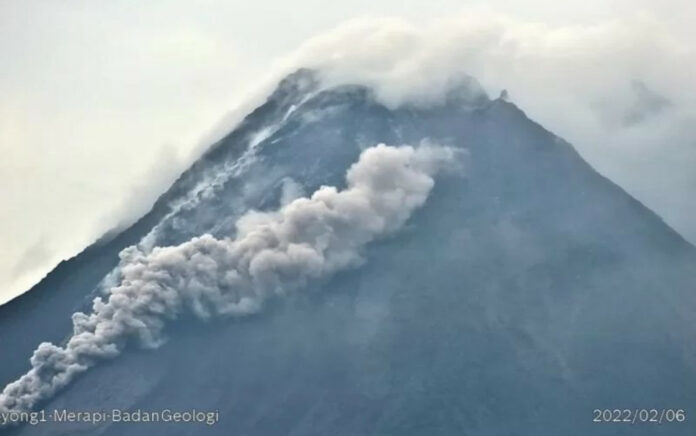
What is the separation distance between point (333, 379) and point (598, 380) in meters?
18.4

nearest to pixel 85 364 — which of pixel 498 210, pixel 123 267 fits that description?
pixel 123 267

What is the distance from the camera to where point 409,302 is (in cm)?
9238

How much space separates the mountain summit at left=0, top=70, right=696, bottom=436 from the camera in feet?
276

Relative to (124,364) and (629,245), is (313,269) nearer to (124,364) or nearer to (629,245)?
(124,364)

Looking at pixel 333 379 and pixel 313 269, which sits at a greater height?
pixel 313 269

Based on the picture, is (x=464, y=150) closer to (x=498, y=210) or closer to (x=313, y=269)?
(x=498, y=210)

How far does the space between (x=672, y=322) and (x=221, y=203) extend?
38397mm

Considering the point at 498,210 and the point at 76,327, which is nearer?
the point at 76,327

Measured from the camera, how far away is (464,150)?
10619 centimetres

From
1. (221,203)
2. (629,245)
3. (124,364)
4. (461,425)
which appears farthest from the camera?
(221,203)

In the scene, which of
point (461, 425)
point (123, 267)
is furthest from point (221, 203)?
point (461, 425)

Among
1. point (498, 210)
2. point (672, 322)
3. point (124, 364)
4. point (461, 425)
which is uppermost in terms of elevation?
point (124, 364)

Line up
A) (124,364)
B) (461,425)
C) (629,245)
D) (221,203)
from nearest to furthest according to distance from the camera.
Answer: (461,425), (124,364), (629,245), (221,203)

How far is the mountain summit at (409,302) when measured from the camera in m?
84.1
